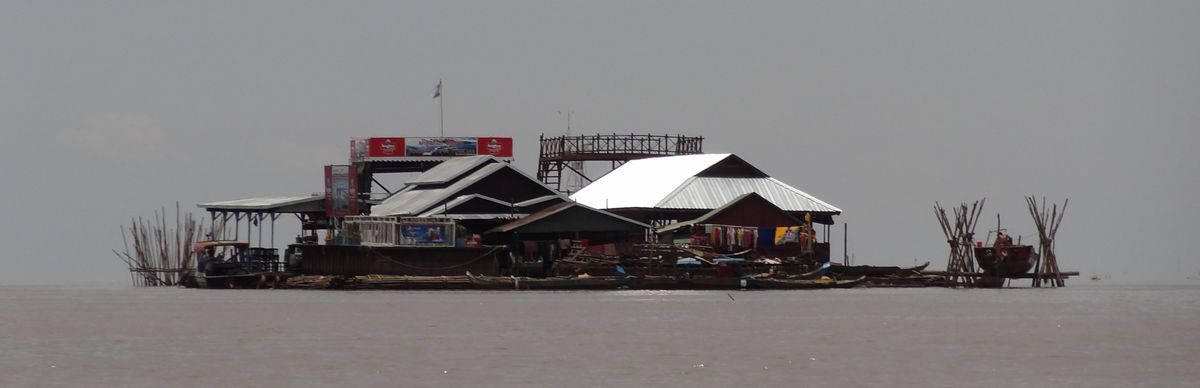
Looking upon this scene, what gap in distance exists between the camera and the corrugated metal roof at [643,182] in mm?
98300

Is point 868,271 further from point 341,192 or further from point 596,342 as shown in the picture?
point 596,342

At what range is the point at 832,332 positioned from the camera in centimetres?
5119

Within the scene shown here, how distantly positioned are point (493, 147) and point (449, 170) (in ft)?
30.1

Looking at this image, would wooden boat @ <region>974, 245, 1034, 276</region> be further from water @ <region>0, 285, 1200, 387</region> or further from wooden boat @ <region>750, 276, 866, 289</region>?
water @ <region>0, 285, 1200, 387</region>

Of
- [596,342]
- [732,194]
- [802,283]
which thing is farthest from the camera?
[732,194]

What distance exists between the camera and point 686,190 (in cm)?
9781

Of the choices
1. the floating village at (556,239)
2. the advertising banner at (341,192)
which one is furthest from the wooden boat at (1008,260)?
the advertising banner at (341,192)

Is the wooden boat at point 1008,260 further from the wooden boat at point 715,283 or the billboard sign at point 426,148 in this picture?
the billboard sign at point 426,148

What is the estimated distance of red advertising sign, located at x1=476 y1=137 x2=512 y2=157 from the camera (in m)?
110

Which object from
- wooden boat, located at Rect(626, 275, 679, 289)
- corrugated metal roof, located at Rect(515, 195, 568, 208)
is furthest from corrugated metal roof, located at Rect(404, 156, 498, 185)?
wooden boat, located at Rect(626, 275, 679, 289)

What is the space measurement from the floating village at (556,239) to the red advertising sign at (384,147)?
0.07 meters

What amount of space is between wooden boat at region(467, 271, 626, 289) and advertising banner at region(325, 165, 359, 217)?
1317cm

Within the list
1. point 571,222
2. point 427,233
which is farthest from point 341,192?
point 571,222

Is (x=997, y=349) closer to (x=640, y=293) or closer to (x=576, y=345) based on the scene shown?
(x=576, y=345)
